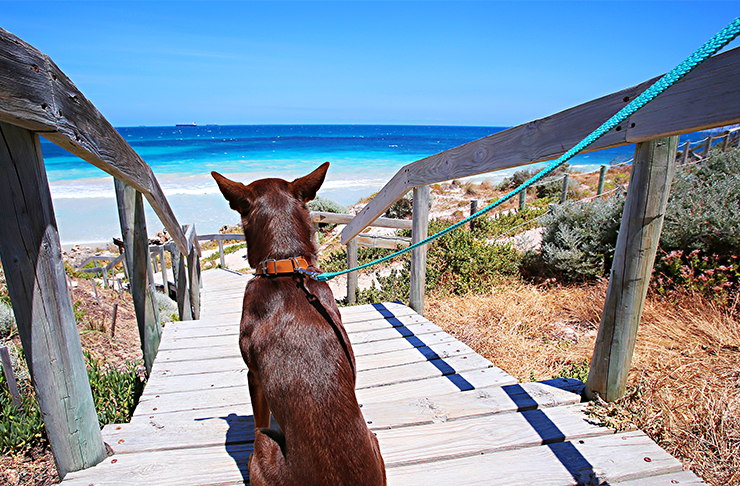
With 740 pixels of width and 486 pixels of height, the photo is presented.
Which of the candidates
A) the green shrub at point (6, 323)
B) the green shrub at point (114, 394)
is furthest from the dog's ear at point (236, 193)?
the green shrub at point (6, 323)

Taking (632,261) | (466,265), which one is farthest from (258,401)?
(466,265)

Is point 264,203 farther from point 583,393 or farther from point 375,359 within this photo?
point 583,393

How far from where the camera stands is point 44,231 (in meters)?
1.50

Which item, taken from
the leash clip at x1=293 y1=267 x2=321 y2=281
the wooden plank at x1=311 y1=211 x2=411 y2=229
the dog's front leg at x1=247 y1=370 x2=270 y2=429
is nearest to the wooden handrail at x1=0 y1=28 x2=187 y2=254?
the leash clip at x1=293 y1=267 x2=321 y2=281

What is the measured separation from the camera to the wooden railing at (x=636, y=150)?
1.34 metres

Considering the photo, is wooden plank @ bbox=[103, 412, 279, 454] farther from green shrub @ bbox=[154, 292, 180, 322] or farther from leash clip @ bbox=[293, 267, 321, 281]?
green shrub @ bbox=[154, 292, 180, 322]

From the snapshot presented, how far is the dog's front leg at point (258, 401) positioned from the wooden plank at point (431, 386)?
692 mm

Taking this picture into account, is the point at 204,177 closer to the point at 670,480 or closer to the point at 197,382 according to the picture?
the point at 197,382

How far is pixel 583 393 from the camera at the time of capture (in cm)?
232

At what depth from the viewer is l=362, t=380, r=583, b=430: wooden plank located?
2316mm

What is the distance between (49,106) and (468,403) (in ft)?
8.01

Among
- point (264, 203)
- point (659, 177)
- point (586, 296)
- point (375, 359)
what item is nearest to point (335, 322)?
point (264, 203)

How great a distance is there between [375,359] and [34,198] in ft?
7.76

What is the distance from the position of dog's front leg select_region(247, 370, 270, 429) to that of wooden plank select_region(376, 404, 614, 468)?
616 mm
